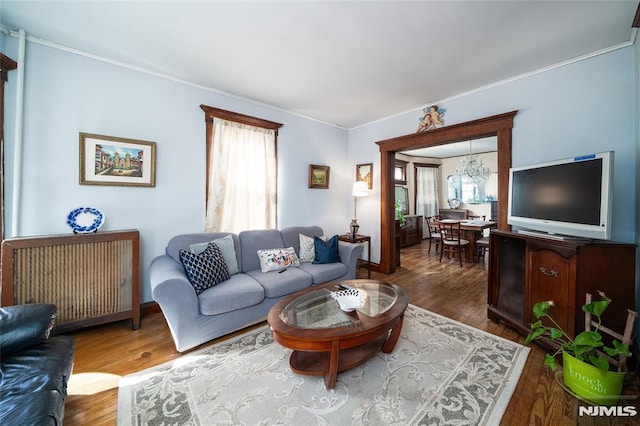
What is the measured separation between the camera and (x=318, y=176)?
4145 millimetres

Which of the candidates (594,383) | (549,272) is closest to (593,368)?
(594,383)

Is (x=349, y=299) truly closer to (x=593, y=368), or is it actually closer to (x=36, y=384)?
(x=593, y=368)

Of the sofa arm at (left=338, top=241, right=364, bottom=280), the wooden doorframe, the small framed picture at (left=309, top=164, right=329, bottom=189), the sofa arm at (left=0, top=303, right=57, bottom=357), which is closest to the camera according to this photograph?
the sofa arm at (left=0, top=303, right=57, bottom=357)

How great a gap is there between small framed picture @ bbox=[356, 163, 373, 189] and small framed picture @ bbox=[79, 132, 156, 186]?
3.19 metres

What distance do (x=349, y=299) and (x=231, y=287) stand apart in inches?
44.6

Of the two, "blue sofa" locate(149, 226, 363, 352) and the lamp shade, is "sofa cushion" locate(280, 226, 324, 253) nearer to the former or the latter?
"blue sofa" locate(149, 226, 363, 352)

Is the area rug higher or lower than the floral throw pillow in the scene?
lower

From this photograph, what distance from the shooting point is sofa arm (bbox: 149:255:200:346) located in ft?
6.15

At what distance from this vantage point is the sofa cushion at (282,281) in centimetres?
242

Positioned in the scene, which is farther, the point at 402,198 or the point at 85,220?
the point at 402,198

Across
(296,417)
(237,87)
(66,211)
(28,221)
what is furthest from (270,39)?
(296,417)

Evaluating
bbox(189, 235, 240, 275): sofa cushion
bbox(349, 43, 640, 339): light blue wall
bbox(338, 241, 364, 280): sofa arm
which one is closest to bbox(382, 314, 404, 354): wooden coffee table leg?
bbox(338, 241, 364, 280): sofa arm
